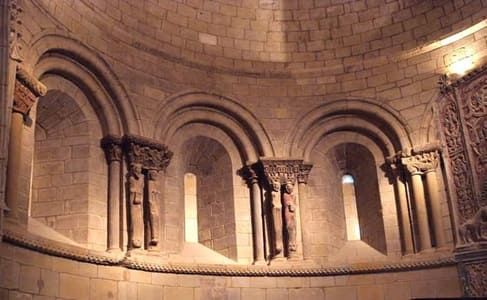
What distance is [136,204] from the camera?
40.1 ft

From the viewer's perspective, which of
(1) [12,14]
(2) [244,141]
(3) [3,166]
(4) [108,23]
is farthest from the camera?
(2) [244,141]

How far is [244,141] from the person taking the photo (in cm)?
1410

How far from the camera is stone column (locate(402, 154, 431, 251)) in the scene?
13.2 metres

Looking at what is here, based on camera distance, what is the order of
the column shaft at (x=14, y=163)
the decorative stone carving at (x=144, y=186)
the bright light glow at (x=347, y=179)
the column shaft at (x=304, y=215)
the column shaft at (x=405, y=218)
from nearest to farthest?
1. the column shaft at (x=14, y=163)
2. the decorative stone carving at (x=144, y=186)
3. the column shaft at (x=405, y=218)
4. the column shaft at (x=304, y=215)
5. the bright light glow at (x=347, y=179)

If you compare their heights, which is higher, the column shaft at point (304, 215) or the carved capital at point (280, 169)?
the carved capital at point (280, 169)

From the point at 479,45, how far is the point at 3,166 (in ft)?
28.9

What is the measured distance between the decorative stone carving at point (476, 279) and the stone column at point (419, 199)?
38.3 inches

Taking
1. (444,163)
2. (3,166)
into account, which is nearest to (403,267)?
(444,163)

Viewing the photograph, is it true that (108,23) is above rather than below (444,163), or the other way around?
above

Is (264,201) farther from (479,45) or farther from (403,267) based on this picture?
(479,45)

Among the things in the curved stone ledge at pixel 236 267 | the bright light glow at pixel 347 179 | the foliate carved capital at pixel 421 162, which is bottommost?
the curved stone ledge at pixel 236 267

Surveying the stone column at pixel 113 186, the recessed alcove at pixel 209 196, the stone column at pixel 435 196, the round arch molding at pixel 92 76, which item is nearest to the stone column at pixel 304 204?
the recessed alcove at pixel 209 196

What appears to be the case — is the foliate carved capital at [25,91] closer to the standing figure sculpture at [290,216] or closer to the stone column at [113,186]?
the stone column at [113,186]

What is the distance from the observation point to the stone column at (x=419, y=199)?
13.2 metres
